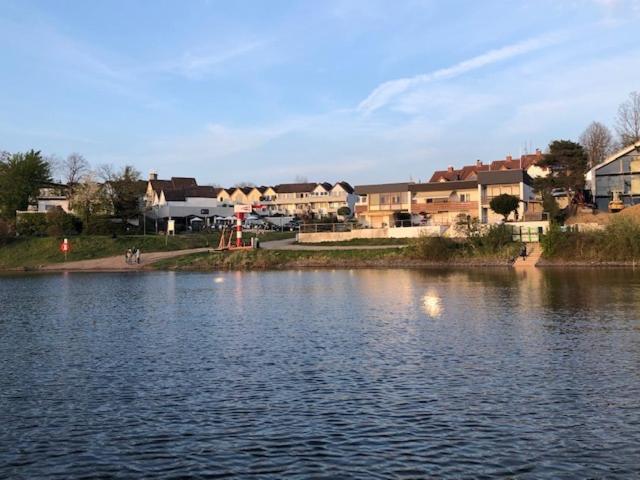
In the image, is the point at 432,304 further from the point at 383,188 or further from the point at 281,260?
the point at 383,188

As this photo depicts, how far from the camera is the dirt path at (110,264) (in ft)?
244

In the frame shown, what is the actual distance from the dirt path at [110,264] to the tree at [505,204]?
3584 cm

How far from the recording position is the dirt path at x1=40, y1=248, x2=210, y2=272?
74.5 m

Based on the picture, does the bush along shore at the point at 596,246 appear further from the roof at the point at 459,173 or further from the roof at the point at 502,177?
the roof at the point at 459,173

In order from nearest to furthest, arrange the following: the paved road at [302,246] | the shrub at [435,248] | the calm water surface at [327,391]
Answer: the calm water surface at [327,391] → the shrub at [435,248] → the paved road at [302,246]

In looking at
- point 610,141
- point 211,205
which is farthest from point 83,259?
point 610,141

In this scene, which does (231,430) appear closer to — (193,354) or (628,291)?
(193,354)

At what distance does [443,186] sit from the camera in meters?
90.1

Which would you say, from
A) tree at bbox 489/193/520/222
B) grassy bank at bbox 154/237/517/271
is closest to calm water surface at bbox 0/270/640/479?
grassy bank at bbox 154/237/517/271

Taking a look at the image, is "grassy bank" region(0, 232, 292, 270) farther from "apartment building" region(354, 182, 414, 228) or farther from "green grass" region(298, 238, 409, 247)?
"apartment building" region(354, 182, 414, 228)

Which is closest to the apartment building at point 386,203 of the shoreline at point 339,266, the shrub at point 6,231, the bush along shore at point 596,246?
the shoreline at point 339,266

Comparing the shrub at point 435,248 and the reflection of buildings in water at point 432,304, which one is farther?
the shrub at point 435,248

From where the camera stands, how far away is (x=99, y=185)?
99.6 m

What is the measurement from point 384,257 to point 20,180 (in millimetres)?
63613
